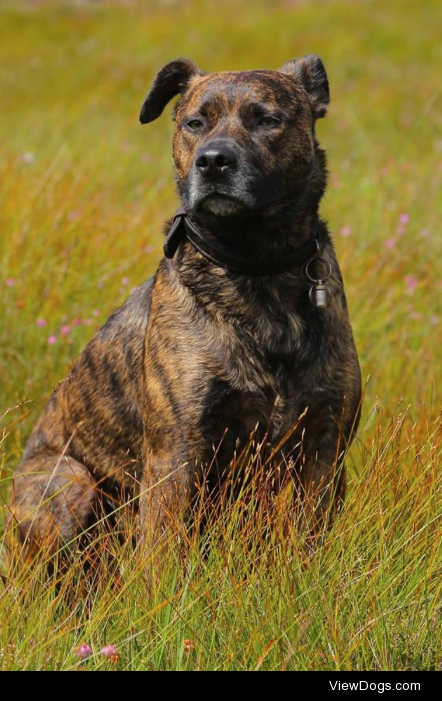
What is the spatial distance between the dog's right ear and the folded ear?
396 mm

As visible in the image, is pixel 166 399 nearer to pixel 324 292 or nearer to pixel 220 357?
pixel 220 357

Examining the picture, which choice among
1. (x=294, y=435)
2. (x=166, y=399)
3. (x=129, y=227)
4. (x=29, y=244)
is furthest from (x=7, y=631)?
(x=129, y=227)

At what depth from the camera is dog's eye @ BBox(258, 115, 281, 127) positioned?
3529mm

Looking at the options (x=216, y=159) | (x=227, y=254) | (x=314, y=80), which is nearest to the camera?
(x=216, y=159)

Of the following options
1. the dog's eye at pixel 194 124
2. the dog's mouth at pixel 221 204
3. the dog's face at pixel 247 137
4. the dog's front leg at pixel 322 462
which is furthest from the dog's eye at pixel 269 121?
the dog's front leg at pixel 322 462

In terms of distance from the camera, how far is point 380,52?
15594mm

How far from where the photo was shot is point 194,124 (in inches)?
144

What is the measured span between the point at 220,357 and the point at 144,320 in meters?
0.54

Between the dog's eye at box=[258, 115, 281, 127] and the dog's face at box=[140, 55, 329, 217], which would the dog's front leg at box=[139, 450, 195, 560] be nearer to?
the dog's face at box=[140, 55, 329, 217]

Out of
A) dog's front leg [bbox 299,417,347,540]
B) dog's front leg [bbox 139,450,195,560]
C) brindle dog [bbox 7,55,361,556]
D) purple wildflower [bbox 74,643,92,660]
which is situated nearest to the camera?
purple wildflower [bbox 74,643,92,660]

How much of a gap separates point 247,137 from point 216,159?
0.24 meters

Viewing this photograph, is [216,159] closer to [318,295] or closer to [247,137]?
[247,137]

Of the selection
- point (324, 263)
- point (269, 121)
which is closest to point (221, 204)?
point (269, 121)

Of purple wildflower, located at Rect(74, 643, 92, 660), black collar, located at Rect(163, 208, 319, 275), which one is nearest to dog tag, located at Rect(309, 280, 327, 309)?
black collar, located at Rect(163, 208, 319, 275)
